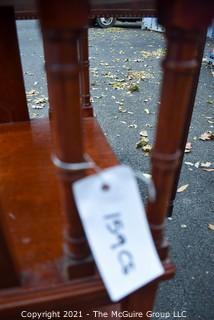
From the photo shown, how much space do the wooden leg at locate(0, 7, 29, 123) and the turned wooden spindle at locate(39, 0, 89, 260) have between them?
3.10 ft

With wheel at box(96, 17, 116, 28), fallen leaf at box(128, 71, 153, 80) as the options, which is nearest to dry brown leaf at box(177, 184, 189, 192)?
fallen leaf at box(128, 71, 153, 80)

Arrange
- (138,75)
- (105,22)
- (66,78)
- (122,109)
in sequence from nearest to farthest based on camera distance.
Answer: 1. (66,78)
2. (122,109)
3. (138,75)
4. (105,22)

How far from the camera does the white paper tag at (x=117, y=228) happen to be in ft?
1.58

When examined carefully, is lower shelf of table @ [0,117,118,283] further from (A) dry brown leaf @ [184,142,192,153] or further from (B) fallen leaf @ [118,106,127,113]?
(B) fallen leaf @ [118,106,127,113]

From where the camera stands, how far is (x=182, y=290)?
1393 millimetres

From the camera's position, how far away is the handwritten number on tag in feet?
1.65

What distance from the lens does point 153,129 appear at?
2.81 metres

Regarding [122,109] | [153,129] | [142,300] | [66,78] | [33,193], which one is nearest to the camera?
[66,78]

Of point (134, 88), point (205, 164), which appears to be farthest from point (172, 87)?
point (134, 88)

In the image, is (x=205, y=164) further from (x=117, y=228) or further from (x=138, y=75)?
(x=138, y=75)

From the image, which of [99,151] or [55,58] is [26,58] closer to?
[99,151]

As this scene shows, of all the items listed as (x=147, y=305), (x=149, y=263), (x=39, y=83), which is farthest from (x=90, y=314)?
(x=39, y=83)

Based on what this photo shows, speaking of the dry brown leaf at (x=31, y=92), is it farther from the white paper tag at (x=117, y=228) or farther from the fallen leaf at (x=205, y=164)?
the white paper tag at (x=117, y=228)

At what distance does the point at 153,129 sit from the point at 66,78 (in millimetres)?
2441
